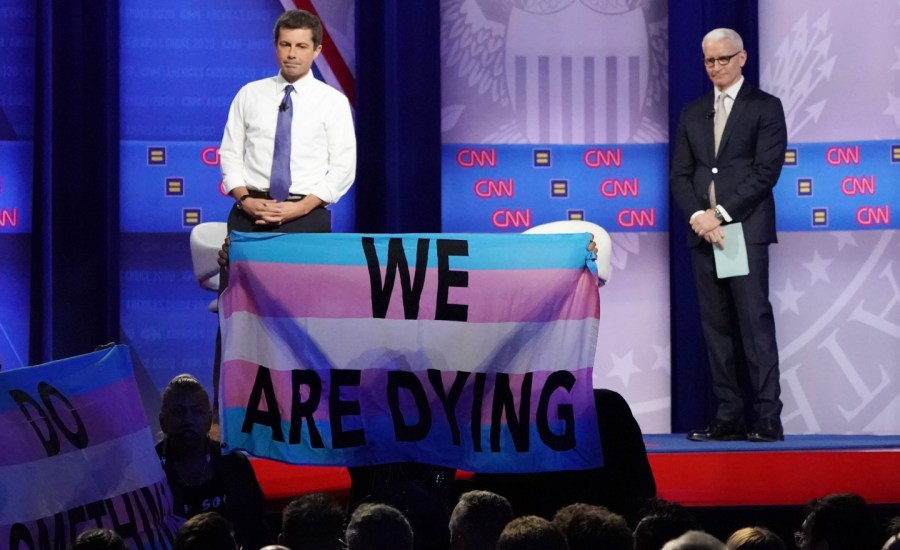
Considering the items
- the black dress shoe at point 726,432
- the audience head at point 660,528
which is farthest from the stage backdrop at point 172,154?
the audience head at point 660,528

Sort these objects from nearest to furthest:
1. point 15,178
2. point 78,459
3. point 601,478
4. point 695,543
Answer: point 695,543
point 78,459
point 601,478
point 15,178

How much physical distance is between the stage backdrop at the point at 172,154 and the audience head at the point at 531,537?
5.37 meters

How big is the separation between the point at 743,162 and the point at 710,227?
1.24 ft

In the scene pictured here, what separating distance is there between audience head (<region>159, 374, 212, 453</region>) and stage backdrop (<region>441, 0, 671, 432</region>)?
399cm

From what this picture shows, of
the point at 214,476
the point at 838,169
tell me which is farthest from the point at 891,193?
the point at 214,476

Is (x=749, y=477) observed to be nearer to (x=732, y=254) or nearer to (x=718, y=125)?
(x=732, y=254)

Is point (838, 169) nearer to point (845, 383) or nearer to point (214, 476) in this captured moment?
point (845, 383)

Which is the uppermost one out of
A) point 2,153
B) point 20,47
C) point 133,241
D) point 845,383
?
point 20,47

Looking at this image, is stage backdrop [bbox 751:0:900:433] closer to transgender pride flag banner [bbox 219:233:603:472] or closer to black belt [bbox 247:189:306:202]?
transgender pride flag banner [bbox 219:233:603:472]

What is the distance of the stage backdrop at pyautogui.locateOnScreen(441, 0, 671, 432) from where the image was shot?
8.34 m

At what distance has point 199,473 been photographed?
4504 millimetres

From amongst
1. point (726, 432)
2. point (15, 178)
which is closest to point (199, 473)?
point (726, 432)

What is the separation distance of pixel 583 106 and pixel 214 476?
4503 mm

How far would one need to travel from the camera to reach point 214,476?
4508 mm
